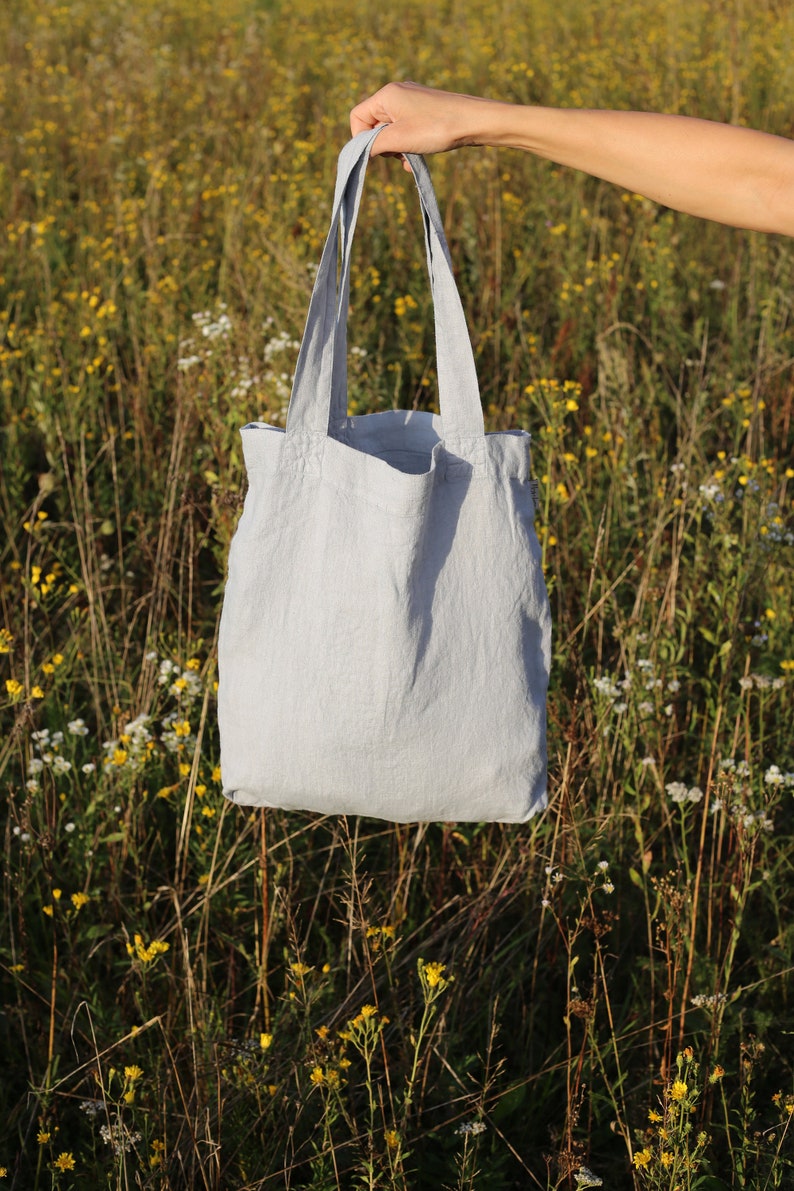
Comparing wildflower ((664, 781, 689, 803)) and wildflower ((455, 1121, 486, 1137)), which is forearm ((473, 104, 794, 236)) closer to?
wildflower ((664, 781, 689, 803))

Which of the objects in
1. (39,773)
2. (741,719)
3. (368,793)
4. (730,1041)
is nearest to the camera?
(368,793)

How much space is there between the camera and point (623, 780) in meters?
2.21

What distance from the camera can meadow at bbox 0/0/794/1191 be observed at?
171cm

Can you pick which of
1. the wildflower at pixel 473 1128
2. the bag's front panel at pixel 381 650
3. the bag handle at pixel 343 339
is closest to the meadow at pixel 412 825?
the wildflower at pixel 473 1128

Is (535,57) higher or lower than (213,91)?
higher

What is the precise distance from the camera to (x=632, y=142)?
1.53 meters

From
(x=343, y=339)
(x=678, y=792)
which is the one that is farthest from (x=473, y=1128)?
(x=343, y=339)

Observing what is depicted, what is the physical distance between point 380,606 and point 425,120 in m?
0.70

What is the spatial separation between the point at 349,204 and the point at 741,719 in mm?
1580

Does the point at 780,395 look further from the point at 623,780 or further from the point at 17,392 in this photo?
the point at 17,392

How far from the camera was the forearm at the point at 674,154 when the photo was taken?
58.8 inches

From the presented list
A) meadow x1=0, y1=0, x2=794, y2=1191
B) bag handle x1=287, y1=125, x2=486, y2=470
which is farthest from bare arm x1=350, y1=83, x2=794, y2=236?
meadow x1=0, y1=0, x2=794, y2=1191

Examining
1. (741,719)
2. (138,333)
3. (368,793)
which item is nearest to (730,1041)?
(741,719)

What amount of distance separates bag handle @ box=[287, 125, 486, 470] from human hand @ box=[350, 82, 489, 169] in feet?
0.28
